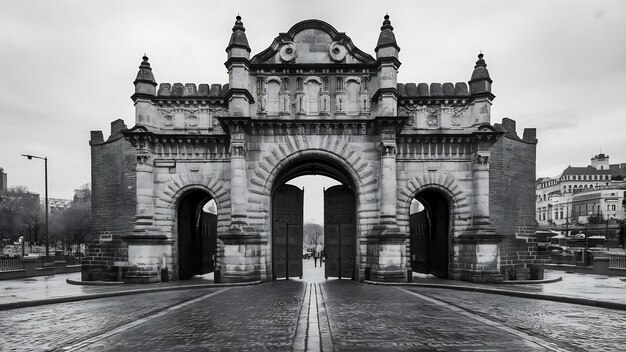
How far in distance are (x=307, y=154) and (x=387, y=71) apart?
223 inches

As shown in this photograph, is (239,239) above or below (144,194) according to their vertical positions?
below

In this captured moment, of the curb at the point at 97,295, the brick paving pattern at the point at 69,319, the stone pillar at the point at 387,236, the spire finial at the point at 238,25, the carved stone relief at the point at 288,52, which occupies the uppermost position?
the spire finial at the point at 238,25

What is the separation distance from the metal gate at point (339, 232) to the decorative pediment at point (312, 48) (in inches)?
276

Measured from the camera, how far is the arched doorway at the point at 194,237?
1014 inches

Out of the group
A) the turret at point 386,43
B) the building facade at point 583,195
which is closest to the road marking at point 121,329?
the turret at point 386,43

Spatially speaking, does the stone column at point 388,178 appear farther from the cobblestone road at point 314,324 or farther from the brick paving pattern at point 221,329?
the brick paving pattern at point 221,329

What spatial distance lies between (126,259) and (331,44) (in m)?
15.0

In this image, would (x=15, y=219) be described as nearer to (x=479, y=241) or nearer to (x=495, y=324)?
(x=479, y=241)

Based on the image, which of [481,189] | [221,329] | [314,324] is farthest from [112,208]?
[481,189]

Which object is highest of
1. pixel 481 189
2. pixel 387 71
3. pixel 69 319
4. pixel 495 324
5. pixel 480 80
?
pixel 387 71

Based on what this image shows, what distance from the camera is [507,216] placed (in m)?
25.1

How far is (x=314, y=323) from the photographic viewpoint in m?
11.9

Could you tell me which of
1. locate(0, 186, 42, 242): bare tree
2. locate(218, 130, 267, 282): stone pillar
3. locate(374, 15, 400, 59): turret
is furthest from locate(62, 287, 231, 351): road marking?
locate(0, 186, 42, 242): bare tree

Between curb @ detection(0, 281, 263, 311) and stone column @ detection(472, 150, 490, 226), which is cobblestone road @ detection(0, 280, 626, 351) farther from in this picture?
stone column @ detection(472, 150, 490, 226)
